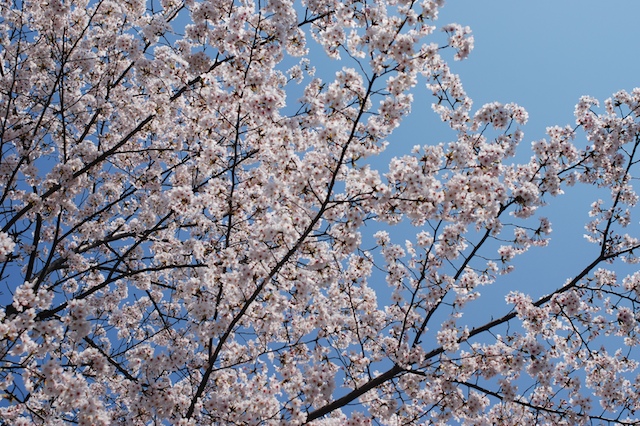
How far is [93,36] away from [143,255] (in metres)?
4.78

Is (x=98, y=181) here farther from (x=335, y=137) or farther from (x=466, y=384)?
(x=466, y=384)

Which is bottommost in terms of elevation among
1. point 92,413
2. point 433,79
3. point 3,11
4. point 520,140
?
point 92,413

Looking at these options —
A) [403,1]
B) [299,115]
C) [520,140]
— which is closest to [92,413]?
[299,115]

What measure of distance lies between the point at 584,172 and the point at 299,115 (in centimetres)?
540

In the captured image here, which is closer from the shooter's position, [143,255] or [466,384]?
[466,384]

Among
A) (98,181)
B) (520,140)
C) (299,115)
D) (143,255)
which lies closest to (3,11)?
(98,181)

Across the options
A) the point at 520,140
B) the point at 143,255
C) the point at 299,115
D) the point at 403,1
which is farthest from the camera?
the point at 143,255

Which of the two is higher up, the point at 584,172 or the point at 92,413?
the point at 584,172

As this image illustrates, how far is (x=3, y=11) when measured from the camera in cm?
1054

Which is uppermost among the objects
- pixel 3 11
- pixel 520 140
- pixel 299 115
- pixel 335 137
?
pixel 3 11

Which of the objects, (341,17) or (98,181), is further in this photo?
(98,181)

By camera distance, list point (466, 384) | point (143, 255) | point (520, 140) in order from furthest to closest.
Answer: point (143, 255), point (520, 140), point (466, 384)

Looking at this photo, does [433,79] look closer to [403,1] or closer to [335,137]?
[403,1]

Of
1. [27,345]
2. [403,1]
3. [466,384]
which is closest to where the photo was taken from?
[27,345]
